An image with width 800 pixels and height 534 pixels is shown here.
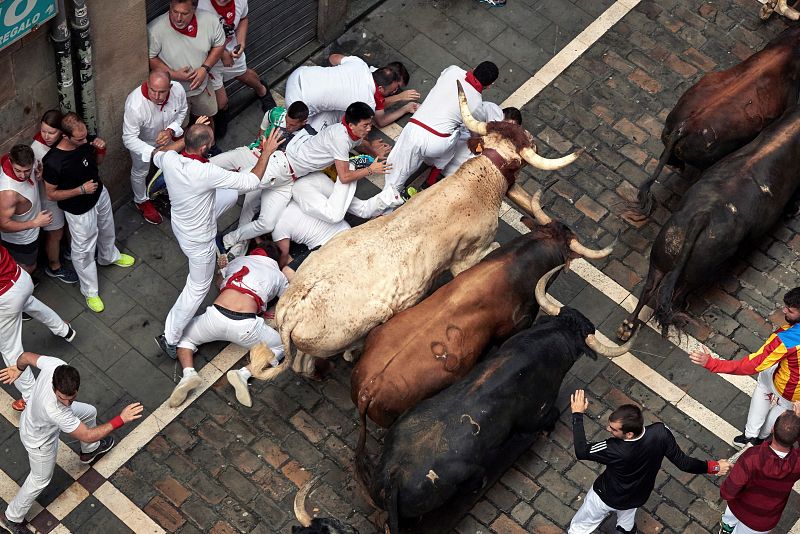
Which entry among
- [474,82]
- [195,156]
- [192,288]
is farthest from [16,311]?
[474,82]

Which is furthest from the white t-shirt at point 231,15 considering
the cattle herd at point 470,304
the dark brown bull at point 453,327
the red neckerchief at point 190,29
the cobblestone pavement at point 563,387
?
the dark brown bull at point 453,327

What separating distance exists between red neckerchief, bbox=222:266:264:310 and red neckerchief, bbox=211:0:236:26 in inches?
117

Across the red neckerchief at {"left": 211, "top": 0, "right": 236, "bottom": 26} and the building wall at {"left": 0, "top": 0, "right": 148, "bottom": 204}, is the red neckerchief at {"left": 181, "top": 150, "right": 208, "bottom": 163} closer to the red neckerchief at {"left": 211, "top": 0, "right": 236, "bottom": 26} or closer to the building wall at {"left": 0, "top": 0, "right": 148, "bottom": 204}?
the building wall at {"left": 0, "top": 0, "right": 148, "bottom": 204}

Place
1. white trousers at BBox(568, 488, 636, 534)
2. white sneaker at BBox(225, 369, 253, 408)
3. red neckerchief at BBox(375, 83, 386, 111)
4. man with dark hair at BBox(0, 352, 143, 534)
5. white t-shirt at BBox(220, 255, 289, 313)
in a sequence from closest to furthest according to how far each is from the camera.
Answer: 1. man with dark hair at BBox(0, 352, 143, 534)
2. white trousers at BBox(568, 488, 636, 534)
3. white sneaker at BBox(225, 369, 253, 408)
4. white t-shirt at BBox(220, 255, 289, 313)
5. red neckerchief at BBox(375, 83, 386, 111)

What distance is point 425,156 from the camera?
46.0 ft

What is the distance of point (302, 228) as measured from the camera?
1343 centimetres

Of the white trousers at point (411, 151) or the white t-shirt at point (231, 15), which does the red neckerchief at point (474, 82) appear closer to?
the white trousers at point (411, 151)

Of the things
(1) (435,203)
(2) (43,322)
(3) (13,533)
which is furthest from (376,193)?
(3) (13,533)

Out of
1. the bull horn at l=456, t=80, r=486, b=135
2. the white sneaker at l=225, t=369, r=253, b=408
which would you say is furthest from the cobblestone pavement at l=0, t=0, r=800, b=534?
the bull horn at l=456, t=80, r=486, b=135

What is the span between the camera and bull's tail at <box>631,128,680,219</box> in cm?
1379

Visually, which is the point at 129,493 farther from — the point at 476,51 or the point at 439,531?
the point at 476,51

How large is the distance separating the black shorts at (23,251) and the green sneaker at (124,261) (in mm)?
973

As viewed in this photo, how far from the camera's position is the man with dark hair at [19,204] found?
1173 cm

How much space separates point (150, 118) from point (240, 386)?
2.93 m
